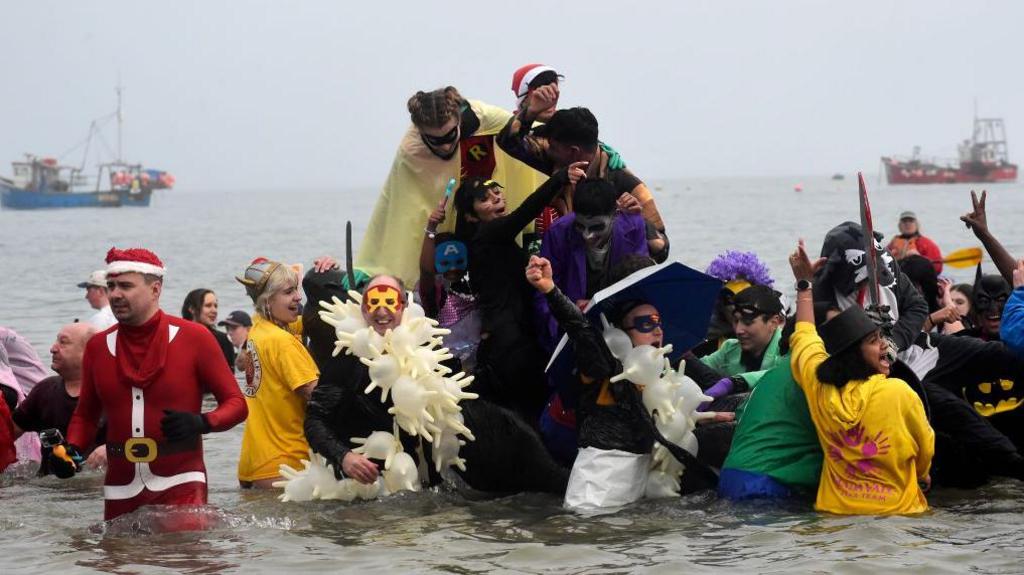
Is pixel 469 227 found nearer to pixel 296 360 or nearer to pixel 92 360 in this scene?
pixel 296 360

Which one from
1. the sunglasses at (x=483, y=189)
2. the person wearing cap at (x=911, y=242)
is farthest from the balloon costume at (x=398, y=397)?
the person wearing cap at (x=911, y=242)

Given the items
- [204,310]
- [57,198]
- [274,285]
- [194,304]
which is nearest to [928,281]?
[274,285]

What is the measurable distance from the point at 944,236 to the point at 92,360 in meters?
45.3

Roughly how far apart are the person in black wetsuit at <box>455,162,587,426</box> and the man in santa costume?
1.93m

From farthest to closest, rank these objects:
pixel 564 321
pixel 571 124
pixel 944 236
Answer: pixel 944 236 → pixel 571 124 → pixel 564 321

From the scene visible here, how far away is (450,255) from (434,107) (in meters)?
0.90

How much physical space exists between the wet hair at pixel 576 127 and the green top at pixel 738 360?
1.57 meters

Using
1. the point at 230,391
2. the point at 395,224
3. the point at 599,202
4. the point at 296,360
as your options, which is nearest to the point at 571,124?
the point at 599,202

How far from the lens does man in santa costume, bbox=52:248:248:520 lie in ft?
23.8

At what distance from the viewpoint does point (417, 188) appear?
935 centimetres

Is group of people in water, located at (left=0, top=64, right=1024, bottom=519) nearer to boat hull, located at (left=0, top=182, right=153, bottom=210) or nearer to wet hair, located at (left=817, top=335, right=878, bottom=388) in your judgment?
wet hair, located at (left=817, top=335, right=878, bottom=388)

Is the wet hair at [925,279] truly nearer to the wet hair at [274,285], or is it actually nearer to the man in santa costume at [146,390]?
the wet hair at [274,285]

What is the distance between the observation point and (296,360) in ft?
28.6

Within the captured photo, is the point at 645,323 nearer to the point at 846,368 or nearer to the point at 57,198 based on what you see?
the point at 846,368
